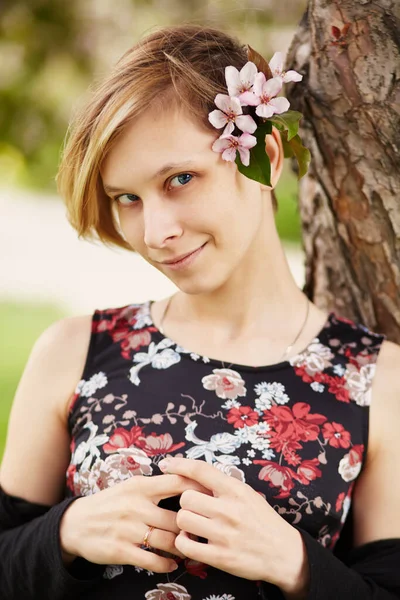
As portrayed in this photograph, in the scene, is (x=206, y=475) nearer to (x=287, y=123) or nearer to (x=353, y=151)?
(x=287, y=123)

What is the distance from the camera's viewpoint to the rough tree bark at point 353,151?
181 cm

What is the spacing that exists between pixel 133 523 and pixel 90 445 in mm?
224

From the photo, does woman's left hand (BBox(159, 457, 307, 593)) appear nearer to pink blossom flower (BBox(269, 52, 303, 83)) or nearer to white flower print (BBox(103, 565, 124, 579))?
white flower print (BBox(103, 565, 124, 579))

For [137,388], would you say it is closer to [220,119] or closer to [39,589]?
Answer: [39,589]

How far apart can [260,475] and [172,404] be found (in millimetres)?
262

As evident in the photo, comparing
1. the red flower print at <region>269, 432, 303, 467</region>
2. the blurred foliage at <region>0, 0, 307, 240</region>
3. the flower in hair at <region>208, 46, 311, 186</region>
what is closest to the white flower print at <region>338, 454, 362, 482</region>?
the red flower print at <region>269, 432, 303, 467</region>

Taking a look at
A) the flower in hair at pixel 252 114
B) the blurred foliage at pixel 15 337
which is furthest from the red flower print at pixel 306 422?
the blurred foliage at pixel 15 337

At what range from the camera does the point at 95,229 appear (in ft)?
6.48

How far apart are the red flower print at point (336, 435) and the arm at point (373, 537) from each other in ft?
0.22

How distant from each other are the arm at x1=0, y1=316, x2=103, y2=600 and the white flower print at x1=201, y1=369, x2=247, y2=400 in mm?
337

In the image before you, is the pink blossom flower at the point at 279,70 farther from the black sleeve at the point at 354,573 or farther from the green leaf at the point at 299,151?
the black sleeve at the point at 354,573

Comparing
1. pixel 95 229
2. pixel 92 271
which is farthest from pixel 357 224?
pixel 92 271

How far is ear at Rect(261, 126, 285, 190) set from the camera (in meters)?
1.80

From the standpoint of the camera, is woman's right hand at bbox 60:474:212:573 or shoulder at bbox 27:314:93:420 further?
shoulder at bbox 27:314:93:420
